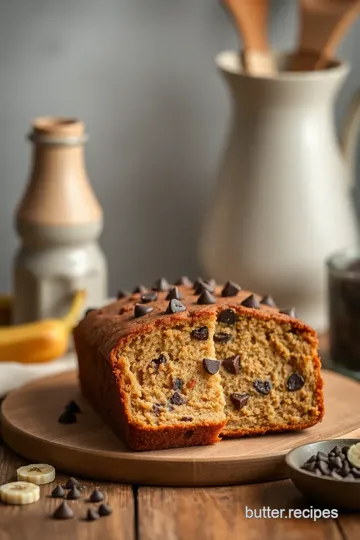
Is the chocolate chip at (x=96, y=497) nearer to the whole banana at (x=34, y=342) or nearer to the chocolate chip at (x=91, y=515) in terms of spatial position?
the chocolate chip at (x=91, y=515)

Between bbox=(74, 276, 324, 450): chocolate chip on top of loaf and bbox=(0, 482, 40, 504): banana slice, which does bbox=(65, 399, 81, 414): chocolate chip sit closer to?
bbox=(74, 276, 324, 450): chocolate chip on top of loaf

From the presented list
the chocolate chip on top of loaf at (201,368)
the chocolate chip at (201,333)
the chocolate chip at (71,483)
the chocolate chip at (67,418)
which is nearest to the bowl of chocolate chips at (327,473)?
the chocolate chip on top of loaf at (201,368)

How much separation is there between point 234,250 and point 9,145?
2.63ft

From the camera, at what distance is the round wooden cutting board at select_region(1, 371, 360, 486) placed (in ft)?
6.49

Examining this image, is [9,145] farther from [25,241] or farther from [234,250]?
[234,250]

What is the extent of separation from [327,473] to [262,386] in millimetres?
307

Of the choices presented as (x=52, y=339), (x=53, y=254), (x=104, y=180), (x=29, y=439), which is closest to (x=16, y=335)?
(x=52, y=339)

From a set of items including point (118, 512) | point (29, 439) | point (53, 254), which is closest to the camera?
point (118, 512)

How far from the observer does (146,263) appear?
135 inches

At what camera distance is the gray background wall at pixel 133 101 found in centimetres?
322

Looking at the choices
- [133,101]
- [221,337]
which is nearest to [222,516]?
[221,337]

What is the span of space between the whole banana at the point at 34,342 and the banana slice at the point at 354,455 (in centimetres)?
97

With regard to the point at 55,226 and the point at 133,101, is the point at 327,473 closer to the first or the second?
the point at 55,226

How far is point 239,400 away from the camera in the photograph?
211cm
